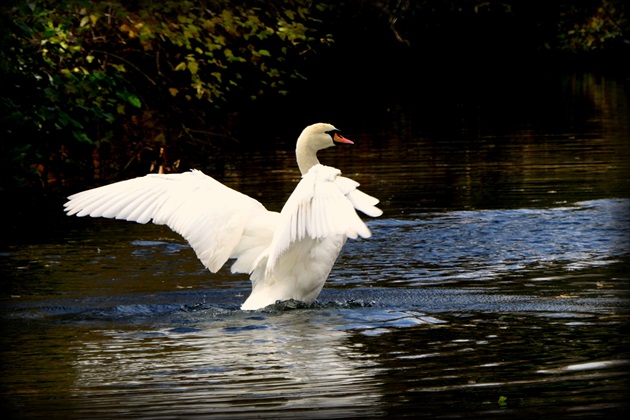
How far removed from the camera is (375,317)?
9.23 meters

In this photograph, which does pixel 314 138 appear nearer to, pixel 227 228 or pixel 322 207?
pixel 227 228

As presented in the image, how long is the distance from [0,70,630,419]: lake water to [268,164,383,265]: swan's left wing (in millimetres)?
702

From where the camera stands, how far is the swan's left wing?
26.2 ft

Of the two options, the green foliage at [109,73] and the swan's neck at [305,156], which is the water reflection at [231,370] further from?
the green foliage at [109,73]

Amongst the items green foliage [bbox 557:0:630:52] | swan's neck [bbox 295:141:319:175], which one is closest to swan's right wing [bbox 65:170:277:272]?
swan's neck [bbox 295:141:319:175]

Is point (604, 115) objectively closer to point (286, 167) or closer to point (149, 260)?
point (286, 167)

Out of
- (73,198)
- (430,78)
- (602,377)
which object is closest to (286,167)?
(73,198)

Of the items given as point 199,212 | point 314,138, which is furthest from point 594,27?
point 199,212

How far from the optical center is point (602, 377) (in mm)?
6973

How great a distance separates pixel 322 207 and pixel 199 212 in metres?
1.87

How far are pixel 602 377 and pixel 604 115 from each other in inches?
868

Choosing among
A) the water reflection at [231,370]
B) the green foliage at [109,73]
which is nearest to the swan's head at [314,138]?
the water reflection at [231,370]

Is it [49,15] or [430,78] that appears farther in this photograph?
[430,78]

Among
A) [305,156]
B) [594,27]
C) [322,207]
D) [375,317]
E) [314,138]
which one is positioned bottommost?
[375,317]
